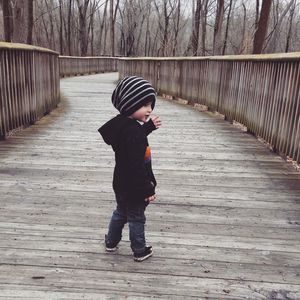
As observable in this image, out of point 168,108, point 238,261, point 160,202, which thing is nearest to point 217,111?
point 168,108

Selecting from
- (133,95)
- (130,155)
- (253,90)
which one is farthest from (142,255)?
(253,90)

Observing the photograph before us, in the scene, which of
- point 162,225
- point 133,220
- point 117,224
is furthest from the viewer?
point 162,225

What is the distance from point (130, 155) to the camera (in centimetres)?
272

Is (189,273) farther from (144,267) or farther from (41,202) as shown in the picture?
(41,202)

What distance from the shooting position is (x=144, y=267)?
2863mm

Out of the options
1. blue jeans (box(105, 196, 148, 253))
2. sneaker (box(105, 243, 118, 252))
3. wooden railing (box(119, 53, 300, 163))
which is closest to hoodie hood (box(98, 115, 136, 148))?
blue jeans (box(105, 196, 148, 253))

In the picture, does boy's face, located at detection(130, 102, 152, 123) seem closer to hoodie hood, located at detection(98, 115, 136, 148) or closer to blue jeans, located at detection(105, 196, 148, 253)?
hoodie hood, located at detection(98, 115, 136, 148)

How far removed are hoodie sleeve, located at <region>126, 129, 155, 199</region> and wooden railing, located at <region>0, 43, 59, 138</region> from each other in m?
4.60

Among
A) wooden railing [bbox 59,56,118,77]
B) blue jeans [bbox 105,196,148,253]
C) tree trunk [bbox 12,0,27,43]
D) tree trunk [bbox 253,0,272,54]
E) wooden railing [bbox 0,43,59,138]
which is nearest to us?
blue jeans [bbox 105,196,148,253]

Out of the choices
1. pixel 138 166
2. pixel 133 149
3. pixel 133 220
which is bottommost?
pixel 133 220

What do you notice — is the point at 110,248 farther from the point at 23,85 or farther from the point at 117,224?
the point at 23,85

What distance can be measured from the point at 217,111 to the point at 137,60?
888cm

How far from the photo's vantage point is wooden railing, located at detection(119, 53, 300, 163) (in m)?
5.71

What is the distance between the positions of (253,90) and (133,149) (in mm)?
5546
